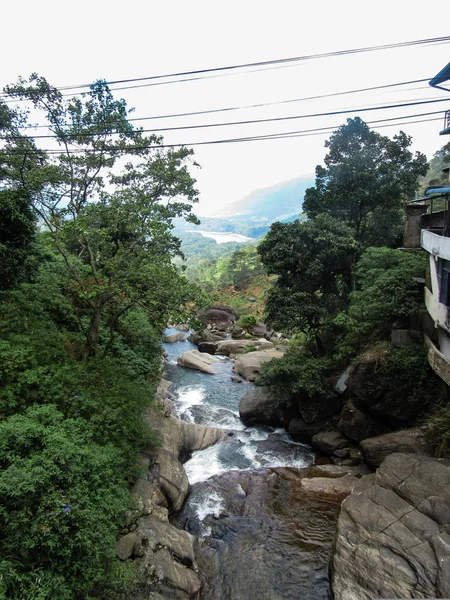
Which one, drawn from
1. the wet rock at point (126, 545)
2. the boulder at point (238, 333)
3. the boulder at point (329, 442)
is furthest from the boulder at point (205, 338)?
the wet rock at point (126, 545)

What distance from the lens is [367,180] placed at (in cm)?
1942

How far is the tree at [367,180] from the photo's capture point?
19.3 m

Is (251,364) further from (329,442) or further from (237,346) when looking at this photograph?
(329,442)

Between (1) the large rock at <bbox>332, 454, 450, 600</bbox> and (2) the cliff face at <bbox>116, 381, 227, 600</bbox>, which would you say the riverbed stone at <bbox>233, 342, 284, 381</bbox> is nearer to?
(2) the cliff face at <bbox>116, 381, 227, 600</bbox>

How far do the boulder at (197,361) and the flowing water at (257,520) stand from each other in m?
7.97

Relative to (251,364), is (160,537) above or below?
above

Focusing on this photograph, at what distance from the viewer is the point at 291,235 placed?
17047mm

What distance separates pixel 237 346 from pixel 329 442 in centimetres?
1626

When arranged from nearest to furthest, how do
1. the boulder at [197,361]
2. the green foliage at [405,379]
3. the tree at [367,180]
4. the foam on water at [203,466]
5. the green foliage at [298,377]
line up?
→ the foam on water at [203,466], the green foliage at [405,379], the green foliage at [298,377], the tree at [367,180], the boulder at [197,361]

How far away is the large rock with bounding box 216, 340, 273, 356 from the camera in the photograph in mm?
28781


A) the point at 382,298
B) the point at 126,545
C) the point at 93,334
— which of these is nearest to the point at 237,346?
the point at 382,298

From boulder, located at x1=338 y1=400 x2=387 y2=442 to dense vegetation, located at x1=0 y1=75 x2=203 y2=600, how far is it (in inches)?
312

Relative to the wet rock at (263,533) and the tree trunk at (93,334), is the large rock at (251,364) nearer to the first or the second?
the wet rock at (263,533)

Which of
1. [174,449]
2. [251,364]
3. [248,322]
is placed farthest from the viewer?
[248,322]
